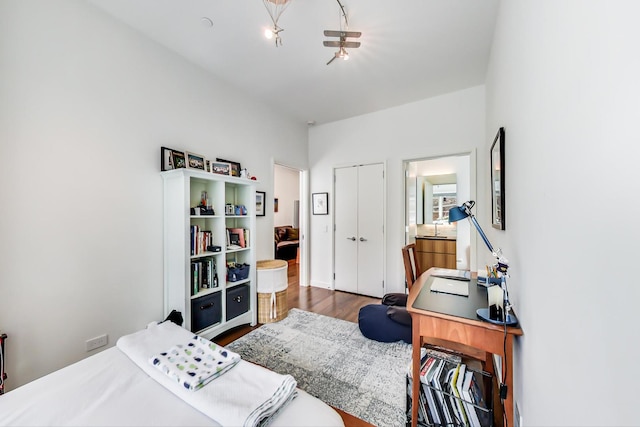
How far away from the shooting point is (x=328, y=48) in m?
2.40

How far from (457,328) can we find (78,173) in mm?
2817

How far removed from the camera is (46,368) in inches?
67.0

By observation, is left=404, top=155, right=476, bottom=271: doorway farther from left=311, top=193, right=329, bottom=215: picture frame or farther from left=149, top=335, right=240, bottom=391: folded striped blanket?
left=149, top=335, right=240, bottom=391: folded striped blanket

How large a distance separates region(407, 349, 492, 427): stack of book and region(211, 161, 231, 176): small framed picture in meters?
2.63

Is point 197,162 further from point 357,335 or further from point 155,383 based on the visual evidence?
point 357,335

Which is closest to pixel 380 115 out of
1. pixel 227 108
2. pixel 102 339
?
pixel 227 108

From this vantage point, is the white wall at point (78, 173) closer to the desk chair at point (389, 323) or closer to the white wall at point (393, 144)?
the desk chair at point (389, 323)

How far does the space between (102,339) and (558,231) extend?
2994 millimetres

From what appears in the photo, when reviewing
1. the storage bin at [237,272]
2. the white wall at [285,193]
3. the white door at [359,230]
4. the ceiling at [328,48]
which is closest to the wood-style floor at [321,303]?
the white door at [359,230]

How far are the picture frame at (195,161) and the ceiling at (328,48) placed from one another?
1.04 meters

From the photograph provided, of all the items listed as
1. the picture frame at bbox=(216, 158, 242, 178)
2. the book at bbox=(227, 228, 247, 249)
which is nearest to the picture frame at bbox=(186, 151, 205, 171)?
the picture frame at bbox=(216, 158, 242, 178)

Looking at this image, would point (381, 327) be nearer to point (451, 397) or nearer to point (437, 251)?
point (451, 397)

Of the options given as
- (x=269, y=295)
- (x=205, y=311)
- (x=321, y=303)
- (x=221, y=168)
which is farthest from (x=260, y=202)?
(x=321, y=303)

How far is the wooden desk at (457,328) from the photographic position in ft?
3.95
